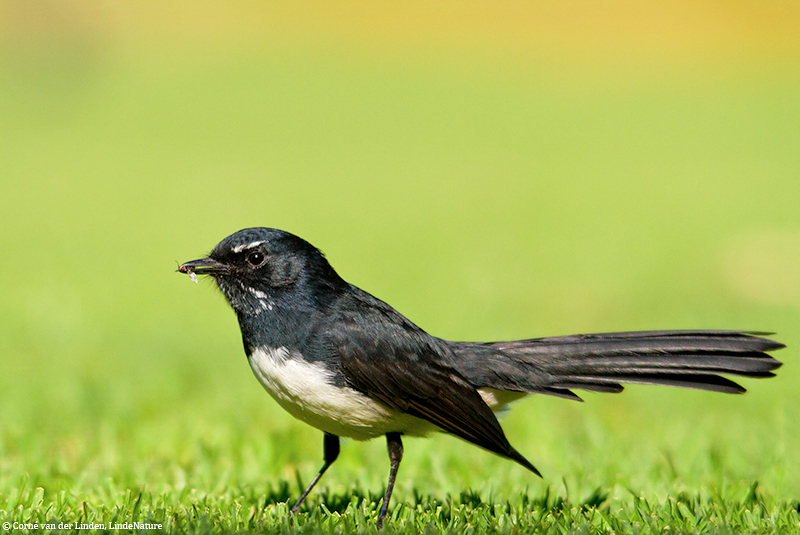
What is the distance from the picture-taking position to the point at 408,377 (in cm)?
437

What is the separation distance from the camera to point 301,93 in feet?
99.5

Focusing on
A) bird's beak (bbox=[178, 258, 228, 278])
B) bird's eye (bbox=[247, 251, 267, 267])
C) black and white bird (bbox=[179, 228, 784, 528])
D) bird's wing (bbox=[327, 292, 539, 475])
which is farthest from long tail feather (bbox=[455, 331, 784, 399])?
bird's beak (bbox=[178, 258, 228, 278])

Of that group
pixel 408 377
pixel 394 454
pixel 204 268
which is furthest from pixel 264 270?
pixel 394 454

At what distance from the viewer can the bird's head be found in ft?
14.9

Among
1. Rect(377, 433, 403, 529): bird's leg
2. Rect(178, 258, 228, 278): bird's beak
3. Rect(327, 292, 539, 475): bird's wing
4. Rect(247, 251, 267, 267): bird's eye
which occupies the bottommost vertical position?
Rect(377, 433, 403, 529): bird's leg

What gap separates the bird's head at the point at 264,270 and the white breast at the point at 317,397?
310mm

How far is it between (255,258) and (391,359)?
892 mm

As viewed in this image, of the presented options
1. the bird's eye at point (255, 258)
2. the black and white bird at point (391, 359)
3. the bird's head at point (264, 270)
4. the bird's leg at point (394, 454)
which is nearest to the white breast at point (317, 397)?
the black and white bird at point (391, 359)

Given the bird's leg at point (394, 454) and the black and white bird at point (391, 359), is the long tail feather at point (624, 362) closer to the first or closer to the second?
the black and white bird at point (391, 359)

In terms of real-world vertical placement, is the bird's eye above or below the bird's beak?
above

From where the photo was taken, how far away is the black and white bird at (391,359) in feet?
14.2

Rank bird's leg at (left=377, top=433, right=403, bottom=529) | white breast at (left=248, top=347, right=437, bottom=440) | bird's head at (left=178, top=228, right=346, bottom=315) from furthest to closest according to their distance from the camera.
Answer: bird's head at (left=178, top=228, right=346, bottom=315)
bird's leg at (left=377, top=433, right=403, bottom=529)
white breast at (left=248, top=347, right=437, bottom=440)

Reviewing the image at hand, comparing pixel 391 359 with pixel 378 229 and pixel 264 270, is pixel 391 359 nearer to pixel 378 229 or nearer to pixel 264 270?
pixel 264 270

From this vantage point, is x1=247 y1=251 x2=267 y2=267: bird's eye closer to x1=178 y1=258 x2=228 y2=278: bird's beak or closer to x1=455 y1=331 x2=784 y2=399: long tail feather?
x1=178 y1=258 x2=228 y2=278: bird's beak
